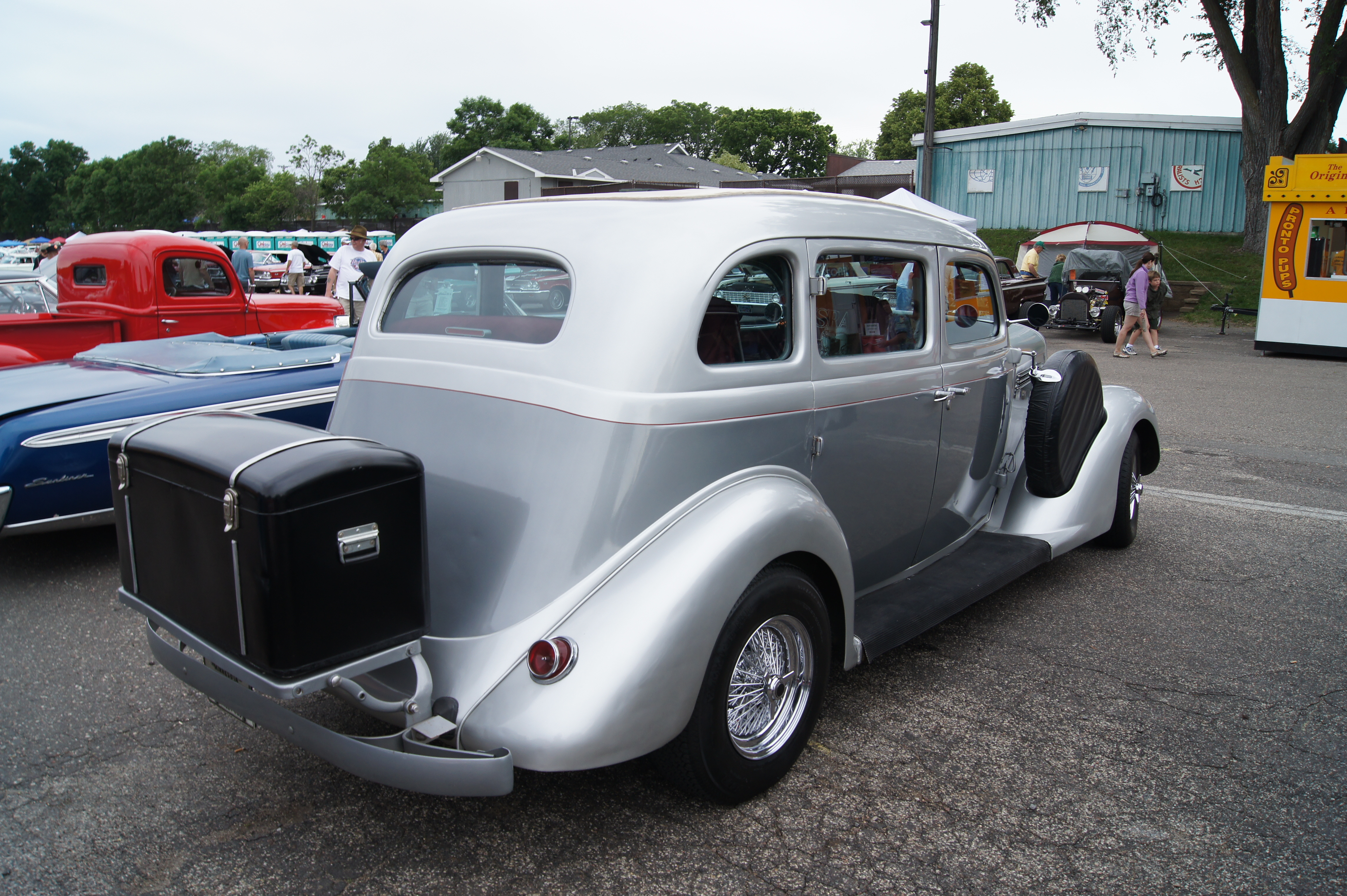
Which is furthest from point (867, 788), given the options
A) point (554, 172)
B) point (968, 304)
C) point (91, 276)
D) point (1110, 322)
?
point (554, 172)

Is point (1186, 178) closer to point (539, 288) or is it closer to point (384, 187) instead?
point (539, 288)

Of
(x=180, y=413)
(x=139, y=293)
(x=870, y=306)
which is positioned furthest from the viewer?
(x=139, y=293)

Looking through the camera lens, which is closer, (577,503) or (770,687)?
(577,503)

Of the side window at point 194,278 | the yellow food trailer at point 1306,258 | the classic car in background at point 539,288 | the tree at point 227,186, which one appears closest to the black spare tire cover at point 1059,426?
A: the classic car in background at point 539,288

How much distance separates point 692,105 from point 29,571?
9387 centimetres

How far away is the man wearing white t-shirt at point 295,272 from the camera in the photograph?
2167 cm

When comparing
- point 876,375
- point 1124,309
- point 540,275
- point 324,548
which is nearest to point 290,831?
point 324,548

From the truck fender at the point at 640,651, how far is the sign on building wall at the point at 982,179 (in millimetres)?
26703

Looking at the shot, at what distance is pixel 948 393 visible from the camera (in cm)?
371

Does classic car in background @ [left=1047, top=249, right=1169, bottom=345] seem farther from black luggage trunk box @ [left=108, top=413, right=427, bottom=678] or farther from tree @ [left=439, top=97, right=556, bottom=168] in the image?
tree @ [left=439, top=97, right=556, bottom=168]

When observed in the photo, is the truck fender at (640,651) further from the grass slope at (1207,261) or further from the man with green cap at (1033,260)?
the grass slope at (1207,261)

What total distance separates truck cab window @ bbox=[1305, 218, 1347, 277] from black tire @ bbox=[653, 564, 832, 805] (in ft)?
49.6

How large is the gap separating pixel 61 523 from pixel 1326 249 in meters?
16.8

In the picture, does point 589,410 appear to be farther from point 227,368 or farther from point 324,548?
point 227,368
